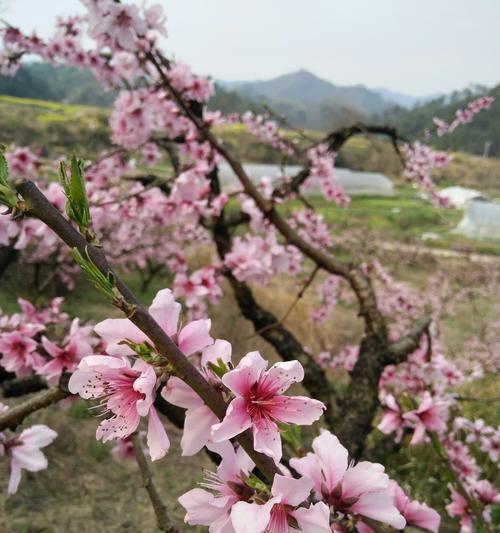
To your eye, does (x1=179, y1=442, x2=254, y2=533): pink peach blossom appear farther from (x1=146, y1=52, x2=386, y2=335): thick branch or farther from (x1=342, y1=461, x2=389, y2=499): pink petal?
(x1=146, y1=52, x2=386, y2=335): thick branch

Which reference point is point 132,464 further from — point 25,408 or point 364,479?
point 364,479

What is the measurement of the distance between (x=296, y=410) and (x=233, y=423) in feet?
0.39

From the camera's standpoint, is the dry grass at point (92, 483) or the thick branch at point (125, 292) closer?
the thick branch at point (125, 292)

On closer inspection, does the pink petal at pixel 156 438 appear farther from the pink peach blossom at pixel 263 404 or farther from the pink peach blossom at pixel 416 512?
the pink peach blossom at pixel 416 512

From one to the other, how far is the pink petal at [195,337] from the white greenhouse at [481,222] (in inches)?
936

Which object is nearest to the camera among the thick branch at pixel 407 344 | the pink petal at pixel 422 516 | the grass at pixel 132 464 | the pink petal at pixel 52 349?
the pink petal at pixel 422 516

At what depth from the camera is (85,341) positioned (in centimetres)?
137

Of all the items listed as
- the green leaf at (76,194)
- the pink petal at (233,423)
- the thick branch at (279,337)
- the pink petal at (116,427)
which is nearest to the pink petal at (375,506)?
the pink petal at (233,423)

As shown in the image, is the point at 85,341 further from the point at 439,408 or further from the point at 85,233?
the point at 439,408

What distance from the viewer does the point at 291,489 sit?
0.58 m

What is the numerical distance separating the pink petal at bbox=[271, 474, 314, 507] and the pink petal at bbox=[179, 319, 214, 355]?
8.3 inches

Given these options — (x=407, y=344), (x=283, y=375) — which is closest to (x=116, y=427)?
(x=283, y=375)

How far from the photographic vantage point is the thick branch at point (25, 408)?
1.12 m

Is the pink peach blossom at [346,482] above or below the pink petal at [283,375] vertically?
below
